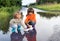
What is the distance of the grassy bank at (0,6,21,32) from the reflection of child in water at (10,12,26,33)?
3 centimetres

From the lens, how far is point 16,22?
1285 millimetres

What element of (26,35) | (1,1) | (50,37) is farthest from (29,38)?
(1,1)

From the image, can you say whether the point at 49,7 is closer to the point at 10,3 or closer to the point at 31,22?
the point at 31,22

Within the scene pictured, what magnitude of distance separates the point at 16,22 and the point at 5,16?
88 mm

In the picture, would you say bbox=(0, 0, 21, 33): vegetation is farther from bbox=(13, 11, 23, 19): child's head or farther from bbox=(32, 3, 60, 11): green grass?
bbox=(32, 3, 60, 11): green grass

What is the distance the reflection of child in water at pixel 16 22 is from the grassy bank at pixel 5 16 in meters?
0.03

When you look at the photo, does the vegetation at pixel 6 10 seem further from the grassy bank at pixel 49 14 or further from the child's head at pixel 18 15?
the grassy bank at pixel 49 14

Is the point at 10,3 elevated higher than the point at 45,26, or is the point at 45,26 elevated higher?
the point at 10,3

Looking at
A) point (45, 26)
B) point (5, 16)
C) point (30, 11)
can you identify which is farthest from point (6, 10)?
point (45, 26)

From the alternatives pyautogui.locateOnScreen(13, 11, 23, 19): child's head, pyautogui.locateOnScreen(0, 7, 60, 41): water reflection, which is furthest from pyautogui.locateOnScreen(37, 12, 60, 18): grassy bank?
pyautogui.locateOnScreen(13, 11, 23, 19): child's head

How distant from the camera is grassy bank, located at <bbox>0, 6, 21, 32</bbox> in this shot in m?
1.28

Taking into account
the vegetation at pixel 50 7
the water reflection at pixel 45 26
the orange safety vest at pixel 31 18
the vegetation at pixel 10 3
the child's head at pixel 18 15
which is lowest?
the water reflection at pixel 45 26

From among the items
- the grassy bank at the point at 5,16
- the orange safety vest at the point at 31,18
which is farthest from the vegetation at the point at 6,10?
the orange safety vest at the point at 31,18

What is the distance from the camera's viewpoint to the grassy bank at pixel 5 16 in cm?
128
